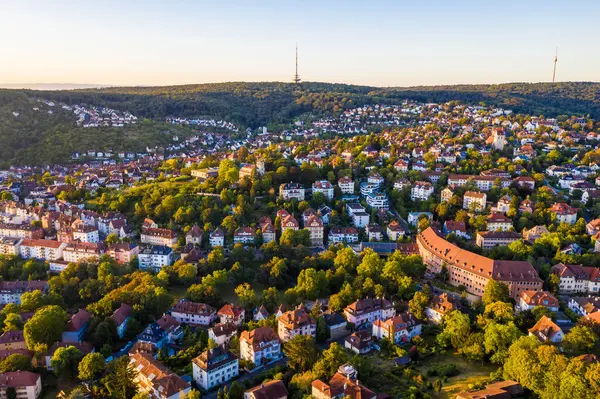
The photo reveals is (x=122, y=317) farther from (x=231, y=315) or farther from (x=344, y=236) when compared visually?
(x=344, y=236)

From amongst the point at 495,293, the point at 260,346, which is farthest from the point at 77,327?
the point at 495,293

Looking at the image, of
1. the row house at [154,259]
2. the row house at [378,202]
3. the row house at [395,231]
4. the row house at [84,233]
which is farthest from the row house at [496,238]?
the row house at [84,233]

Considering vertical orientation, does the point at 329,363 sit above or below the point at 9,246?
above

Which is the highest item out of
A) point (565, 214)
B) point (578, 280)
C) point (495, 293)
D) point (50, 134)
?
point (50, 134)

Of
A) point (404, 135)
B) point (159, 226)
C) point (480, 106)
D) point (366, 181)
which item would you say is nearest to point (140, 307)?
point (159, 226)

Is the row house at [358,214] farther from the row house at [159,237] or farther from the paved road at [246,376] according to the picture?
the paved road at [246,376]

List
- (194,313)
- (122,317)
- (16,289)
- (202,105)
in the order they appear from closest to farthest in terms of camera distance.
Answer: (122,317), (194,313), (16,289), (202,105)

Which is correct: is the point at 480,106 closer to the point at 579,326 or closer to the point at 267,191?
the point at 267,191
